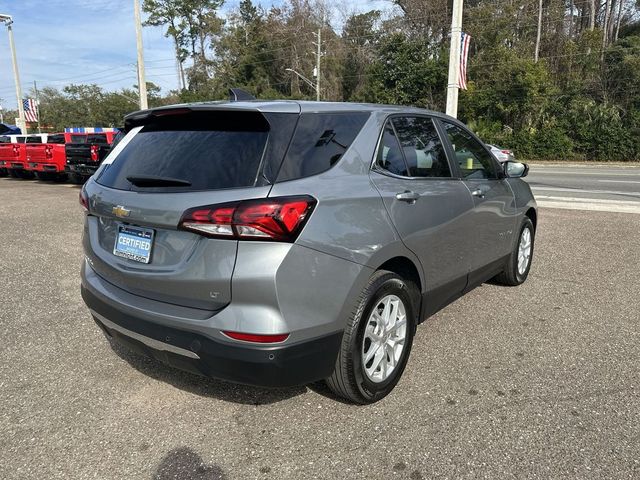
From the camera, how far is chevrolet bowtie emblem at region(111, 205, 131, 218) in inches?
106

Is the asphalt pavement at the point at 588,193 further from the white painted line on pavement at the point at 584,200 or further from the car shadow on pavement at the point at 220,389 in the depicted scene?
the car shadow on pavement at the point at 220,389

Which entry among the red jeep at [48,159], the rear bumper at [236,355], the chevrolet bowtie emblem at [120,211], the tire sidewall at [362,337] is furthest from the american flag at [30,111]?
the tire sidewall at [362,337]

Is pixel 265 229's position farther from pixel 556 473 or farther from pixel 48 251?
pixel 48 251

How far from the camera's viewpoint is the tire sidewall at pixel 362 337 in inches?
107

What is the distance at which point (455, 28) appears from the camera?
12328mm

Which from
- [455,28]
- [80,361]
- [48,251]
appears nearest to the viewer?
[80,361]

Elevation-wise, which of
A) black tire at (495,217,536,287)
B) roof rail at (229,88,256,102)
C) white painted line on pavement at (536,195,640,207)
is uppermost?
roof rail at (229,88,256,102)

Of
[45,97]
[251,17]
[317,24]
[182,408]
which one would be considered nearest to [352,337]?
[182,408]

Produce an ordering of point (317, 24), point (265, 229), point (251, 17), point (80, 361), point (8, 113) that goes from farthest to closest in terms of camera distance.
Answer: point (8, 113)
point (251, 17)
point (317, 24)
point (80, 361)
point (265, 229)

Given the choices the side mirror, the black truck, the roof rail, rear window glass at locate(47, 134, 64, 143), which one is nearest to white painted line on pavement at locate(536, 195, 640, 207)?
the side mirror

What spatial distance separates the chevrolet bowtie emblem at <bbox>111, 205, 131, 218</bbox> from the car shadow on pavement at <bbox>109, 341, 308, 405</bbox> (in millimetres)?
941

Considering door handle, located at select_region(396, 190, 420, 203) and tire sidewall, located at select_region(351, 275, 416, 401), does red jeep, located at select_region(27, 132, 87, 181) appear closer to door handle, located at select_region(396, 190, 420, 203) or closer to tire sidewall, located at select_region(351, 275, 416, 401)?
door handle, located at select_region(396, 190, 420, 203)

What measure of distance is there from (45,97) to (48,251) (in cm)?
8822

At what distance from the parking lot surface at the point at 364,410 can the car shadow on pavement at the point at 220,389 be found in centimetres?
1
